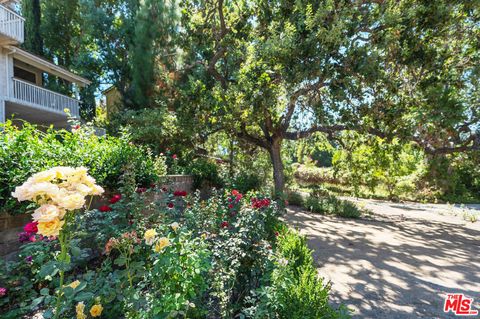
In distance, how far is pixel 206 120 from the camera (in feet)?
26.6

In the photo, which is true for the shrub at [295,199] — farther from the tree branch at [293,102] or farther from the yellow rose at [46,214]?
the yellow rose at [46,214]

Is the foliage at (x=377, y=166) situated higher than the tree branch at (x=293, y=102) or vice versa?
the tree branch at (x=293, y=102)

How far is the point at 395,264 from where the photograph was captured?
407cm

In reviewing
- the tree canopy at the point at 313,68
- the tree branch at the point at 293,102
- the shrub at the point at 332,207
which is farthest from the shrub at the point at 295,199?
the tree branch at the point at 293,102

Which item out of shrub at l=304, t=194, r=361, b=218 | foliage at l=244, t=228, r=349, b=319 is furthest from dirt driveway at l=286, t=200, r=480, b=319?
foliage at l=244, t=228, r=349, b=319

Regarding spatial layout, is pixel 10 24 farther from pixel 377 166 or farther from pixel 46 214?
pixel 377 166

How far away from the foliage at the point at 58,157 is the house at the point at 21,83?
704 centimetres

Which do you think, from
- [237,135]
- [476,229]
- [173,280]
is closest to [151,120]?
[237,135]

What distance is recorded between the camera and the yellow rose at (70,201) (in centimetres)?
124

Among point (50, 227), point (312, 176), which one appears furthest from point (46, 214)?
point (312, 176)

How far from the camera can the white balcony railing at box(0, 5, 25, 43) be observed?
840 cm

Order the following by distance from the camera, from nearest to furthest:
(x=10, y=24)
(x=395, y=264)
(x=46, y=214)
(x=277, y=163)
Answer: (x=46, y=214) < (x=395, y=264) < (x=10, y=24) < (x=277, y=163)

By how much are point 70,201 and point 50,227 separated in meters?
0.16

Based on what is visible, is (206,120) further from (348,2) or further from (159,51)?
(348,2)
